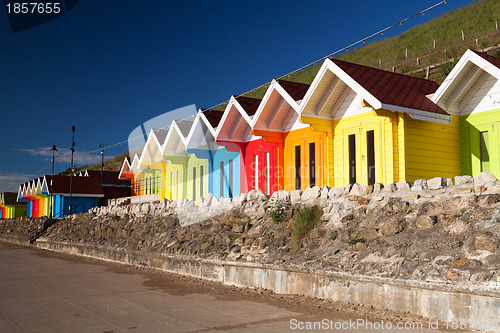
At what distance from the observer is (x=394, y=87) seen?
13.5 meters

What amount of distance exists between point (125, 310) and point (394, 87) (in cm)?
1007

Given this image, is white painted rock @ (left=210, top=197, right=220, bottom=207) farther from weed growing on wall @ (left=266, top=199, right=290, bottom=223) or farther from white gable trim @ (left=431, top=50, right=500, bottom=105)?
white gable trim @ (left=431, top=50, right=500, bottom=105)

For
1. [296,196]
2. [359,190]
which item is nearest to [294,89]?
[296,196]

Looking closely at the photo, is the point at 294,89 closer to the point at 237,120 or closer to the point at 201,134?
the point at 237,120

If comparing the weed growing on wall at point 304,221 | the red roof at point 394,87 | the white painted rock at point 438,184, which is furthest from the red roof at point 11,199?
the white painted rock at point 438,184

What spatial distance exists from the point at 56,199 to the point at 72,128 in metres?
8.84

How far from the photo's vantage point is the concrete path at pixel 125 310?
6613 mm

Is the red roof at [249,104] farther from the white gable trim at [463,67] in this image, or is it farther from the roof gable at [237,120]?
the white gable trim at [463,67]

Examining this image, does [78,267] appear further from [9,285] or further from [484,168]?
[484,168]

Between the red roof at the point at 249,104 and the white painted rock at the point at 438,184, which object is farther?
the red roof at the point at 249,104

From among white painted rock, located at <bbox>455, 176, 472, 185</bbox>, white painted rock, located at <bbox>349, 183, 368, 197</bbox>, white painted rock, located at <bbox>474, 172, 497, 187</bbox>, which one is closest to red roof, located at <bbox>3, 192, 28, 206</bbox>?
white painted rock, located at <bbox>349, 183, 368, 197</bbox>

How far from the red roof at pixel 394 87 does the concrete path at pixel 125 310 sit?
24.0 ft

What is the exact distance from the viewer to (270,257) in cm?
1003

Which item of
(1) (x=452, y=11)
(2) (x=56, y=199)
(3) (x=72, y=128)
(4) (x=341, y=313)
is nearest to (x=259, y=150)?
(4) (x=341, y=313)
